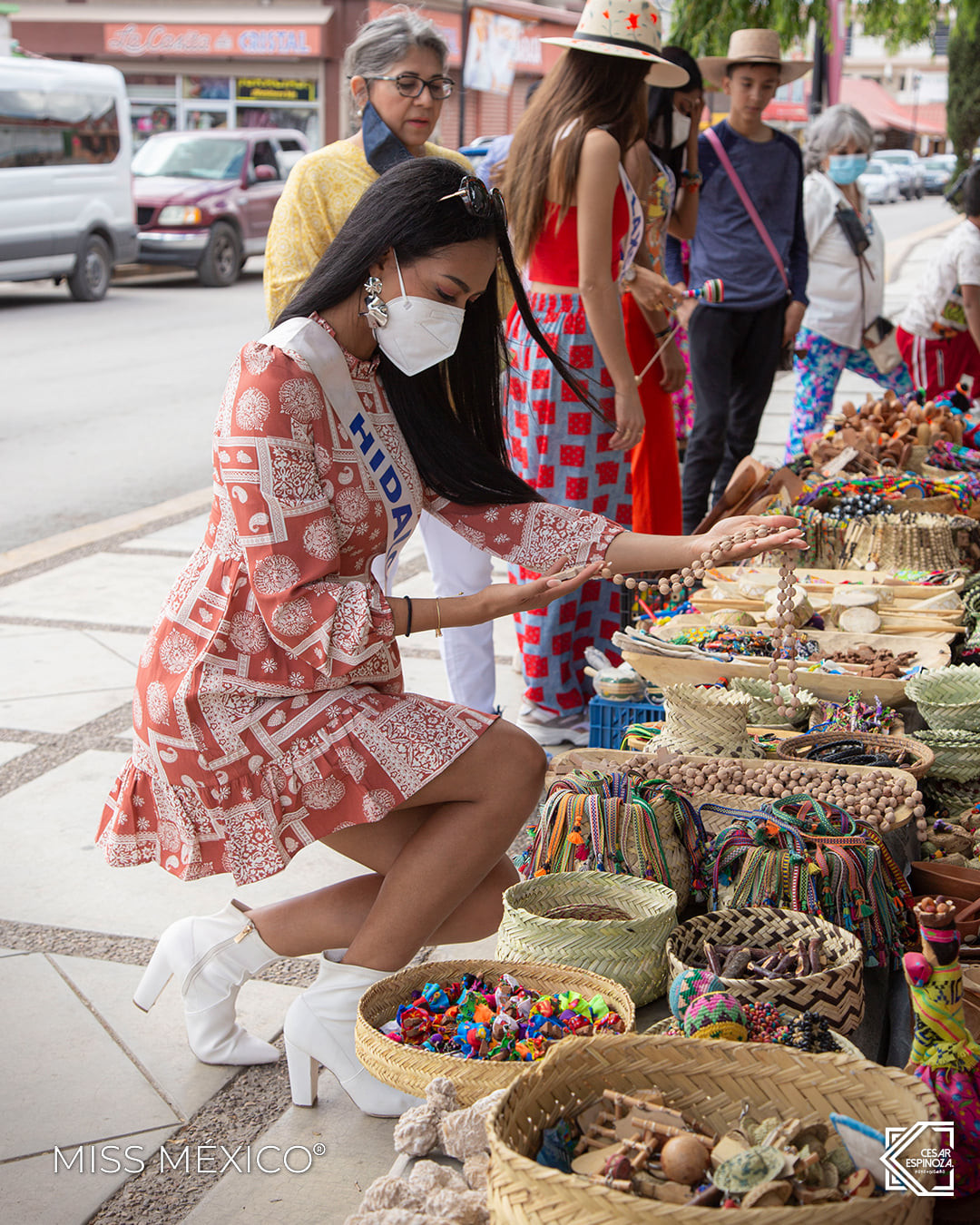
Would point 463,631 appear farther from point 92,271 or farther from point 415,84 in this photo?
point 92,271

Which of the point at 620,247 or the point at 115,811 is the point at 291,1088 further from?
the point at 620,247

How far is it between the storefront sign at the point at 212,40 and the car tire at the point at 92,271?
11.2 meters

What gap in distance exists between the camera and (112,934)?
9.83 ft

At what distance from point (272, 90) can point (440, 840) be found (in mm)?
25757

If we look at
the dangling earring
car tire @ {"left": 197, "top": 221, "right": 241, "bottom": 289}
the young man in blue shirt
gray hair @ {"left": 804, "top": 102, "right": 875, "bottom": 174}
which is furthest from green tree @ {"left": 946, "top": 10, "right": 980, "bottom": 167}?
the dangling earring

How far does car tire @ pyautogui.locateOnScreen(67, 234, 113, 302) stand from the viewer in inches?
583

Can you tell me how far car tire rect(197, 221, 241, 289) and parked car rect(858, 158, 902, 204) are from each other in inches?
1077

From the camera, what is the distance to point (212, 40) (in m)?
25.2

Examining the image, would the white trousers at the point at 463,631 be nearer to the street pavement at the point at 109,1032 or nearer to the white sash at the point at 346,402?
the street pavement at the point at 109,1032

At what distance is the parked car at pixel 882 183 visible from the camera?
134 feet

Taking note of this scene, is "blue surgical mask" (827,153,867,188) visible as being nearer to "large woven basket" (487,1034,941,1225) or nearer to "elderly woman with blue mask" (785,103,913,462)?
"elderly woman with blue mask" (785,103,913,462)

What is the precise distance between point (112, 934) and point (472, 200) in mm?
1786

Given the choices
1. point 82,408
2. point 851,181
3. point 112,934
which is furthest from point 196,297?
point 112,934

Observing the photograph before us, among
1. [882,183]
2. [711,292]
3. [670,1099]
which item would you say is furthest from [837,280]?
[882,183]
